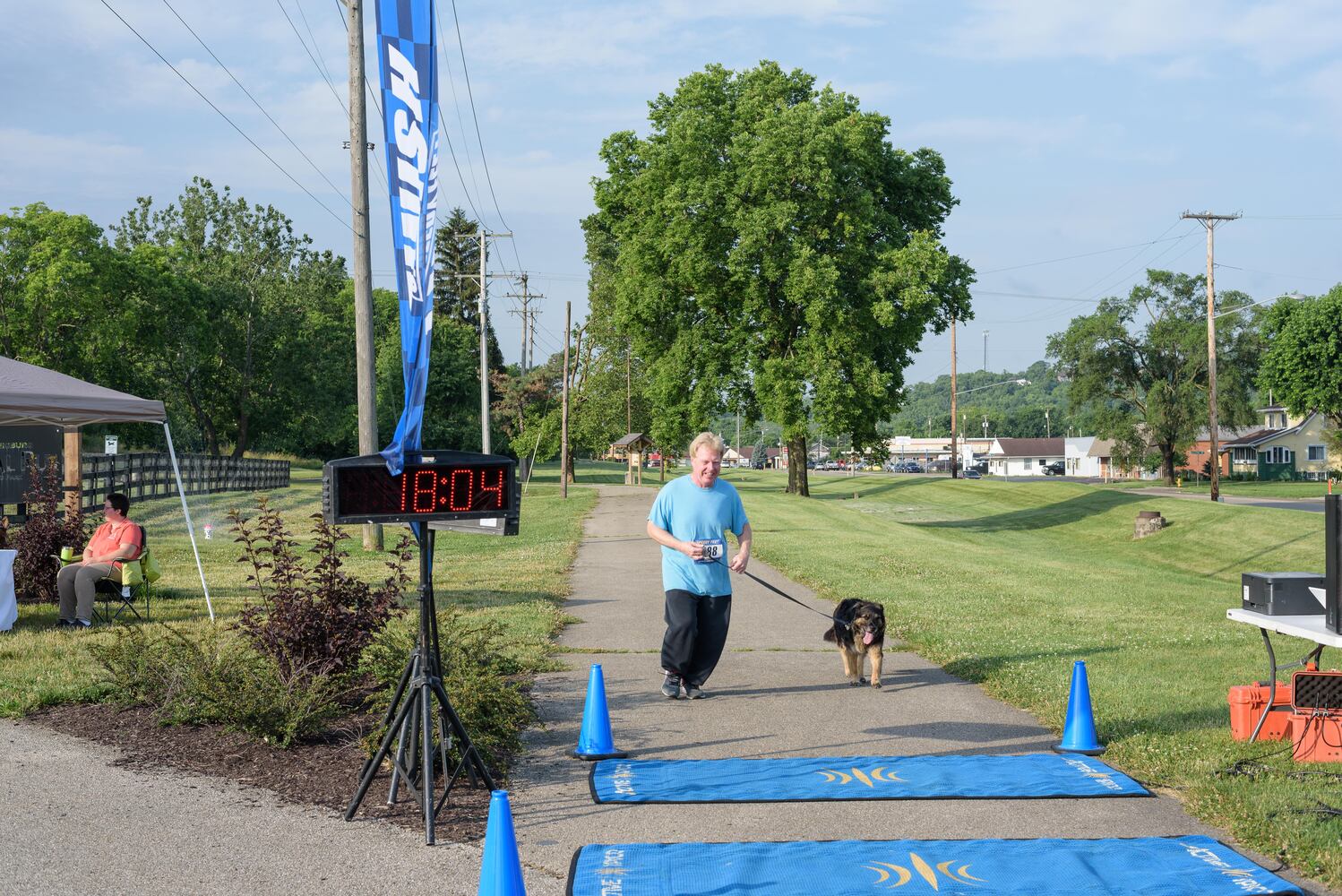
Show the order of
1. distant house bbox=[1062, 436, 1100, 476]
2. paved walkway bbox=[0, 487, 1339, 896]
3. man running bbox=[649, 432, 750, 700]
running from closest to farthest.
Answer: paved walkway bbox=[0, 487, 1339, 896]
man running bbox=[649, 432, 750, 700]
distant house bbox=[1062, 436, 1100, 476]

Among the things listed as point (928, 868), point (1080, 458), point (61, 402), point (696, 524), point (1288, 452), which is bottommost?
point (1080, 458)

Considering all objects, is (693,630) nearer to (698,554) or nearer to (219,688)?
(698,554)

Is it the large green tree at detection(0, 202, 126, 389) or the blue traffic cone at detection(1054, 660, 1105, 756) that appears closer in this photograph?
the blue traffic cone at detection(1054, 660, 1105, 756)

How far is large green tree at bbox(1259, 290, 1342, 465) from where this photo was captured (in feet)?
234

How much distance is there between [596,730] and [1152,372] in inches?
3180

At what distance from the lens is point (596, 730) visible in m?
7.36

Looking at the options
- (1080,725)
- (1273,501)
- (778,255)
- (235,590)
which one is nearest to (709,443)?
(1080,725)

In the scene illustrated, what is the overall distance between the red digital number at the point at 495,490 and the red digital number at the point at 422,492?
24 centimetres

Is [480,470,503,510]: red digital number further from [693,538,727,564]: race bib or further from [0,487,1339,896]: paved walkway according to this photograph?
[693,538,727,564]: race bib

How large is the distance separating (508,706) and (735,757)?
1478 millimetres

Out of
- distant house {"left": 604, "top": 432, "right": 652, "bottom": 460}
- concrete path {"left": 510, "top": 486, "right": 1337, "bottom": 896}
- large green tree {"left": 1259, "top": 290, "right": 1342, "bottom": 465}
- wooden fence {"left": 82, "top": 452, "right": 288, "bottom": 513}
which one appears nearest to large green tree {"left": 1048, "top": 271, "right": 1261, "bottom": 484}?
large green tree {"left": 1259, "top": 290, "right": 1342, "bottom": 465}

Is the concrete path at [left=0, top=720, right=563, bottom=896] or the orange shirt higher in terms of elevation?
the orange shirt

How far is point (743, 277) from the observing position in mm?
40500

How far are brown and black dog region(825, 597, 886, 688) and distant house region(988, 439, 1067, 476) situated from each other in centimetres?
15871
